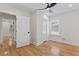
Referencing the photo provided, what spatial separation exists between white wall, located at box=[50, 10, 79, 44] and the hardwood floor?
139 millimetres

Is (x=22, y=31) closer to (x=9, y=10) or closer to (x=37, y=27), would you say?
(x=37, y=27)

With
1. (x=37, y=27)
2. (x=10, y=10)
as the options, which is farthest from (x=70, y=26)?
(x=10, y=10)

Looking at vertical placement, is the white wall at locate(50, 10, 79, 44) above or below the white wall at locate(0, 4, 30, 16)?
below

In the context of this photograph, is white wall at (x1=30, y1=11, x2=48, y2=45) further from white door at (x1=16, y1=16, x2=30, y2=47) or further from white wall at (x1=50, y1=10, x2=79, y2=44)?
white wall at (x1=50, y1=10, x2=79, y2=44)

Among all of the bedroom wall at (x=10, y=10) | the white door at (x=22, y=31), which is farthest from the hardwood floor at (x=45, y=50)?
the bedroom wall at (x=10, y=10)

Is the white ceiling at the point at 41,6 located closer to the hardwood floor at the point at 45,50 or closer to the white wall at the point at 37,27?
the white wall at the point at 37,27

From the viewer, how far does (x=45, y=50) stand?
4.87 feet

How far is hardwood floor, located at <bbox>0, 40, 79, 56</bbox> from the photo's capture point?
4.76ft

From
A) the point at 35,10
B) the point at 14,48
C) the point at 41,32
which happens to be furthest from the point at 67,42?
the point at 14,48

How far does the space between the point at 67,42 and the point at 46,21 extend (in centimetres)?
50

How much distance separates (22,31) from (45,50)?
1.66 feet

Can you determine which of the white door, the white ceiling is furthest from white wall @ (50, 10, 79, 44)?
the white door

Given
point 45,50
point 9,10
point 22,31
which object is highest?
point 9,10

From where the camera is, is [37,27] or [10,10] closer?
[10,10]
